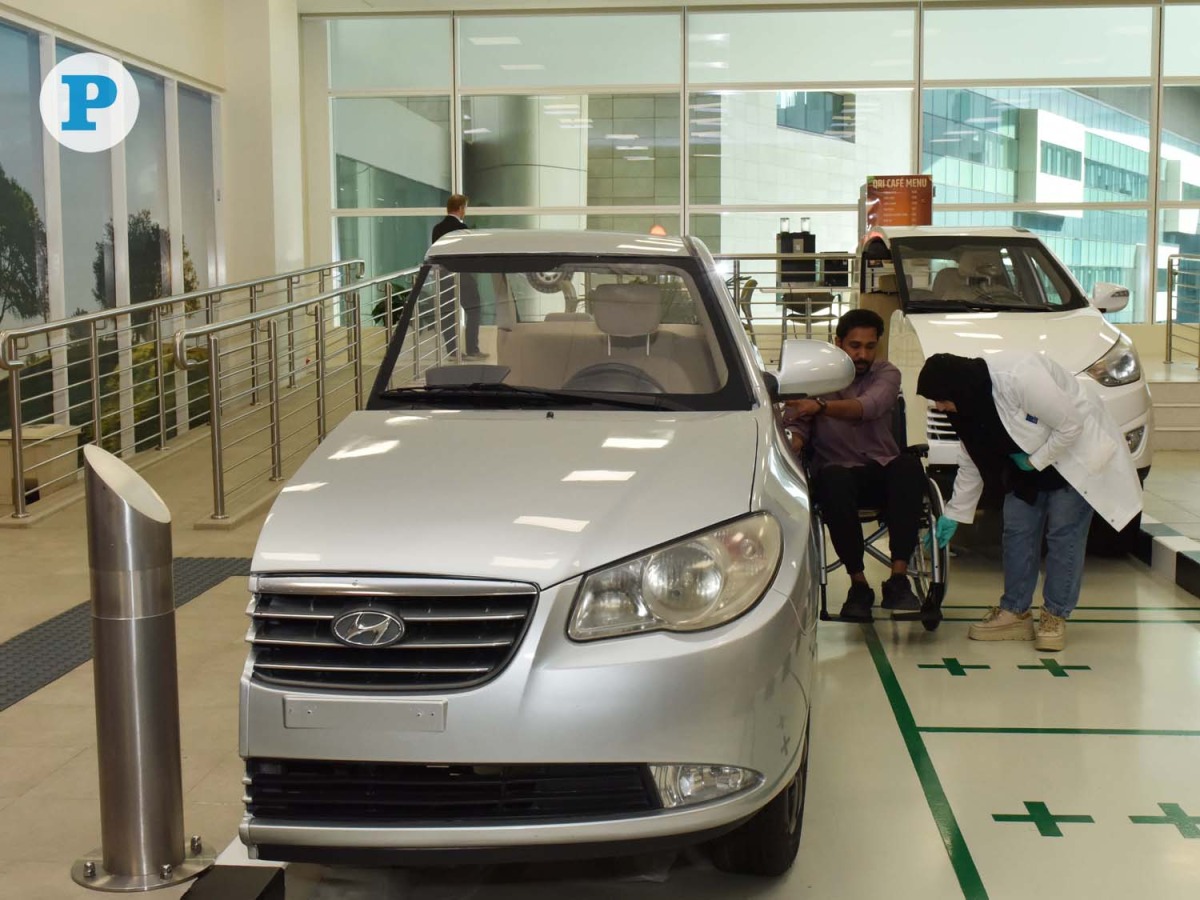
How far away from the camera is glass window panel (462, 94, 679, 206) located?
15758 mm

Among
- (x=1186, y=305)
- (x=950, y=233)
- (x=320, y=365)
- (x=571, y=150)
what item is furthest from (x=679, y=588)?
(x=1186, y=305)

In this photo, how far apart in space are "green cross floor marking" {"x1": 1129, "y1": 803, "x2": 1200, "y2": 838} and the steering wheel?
67.2 inches

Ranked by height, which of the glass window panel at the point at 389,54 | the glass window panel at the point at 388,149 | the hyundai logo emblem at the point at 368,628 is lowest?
the hyundai logo emblem at the point at 368,628

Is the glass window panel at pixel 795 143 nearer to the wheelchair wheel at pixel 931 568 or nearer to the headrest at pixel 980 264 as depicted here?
the headrest at pixel 980 264

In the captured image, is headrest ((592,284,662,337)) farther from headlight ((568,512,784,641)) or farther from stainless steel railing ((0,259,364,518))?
stainless steel railing ((0,259,364,518))

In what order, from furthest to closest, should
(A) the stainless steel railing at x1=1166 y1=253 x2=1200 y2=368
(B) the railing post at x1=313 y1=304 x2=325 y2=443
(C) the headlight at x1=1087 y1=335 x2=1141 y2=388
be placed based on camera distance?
(A) the stainless steel railing at x1=1166 y1=253 x2=1200 y2=368, (B) the railing post at x1=313 y1=304 x2=325 y2=443, (C) the headlight at x1=1087 y1=335 x2=1141 y2=388

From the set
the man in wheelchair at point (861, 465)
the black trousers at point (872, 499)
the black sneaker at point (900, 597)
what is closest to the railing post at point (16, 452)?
the man in wheelchair at point (861, 465)

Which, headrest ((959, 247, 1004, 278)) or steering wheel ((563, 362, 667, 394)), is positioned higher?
headrest ((959, 247, 1004, 278))

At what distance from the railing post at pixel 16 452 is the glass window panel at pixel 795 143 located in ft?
33.1

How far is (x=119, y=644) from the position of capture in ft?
9.39

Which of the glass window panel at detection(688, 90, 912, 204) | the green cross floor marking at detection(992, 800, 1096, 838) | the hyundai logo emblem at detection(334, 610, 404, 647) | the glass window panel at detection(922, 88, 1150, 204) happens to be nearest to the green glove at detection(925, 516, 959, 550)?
the green cross floor marking at detection(992, 800, 1096, 838)

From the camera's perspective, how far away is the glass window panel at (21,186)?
9156mm

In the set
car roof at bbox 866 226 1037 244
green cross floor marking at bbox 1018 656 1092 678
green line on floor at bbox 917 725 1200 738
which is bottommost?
green cross floor marking at bbox 1018 656 1092 678

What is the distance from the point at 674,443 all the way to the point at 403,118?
44.3 feet
